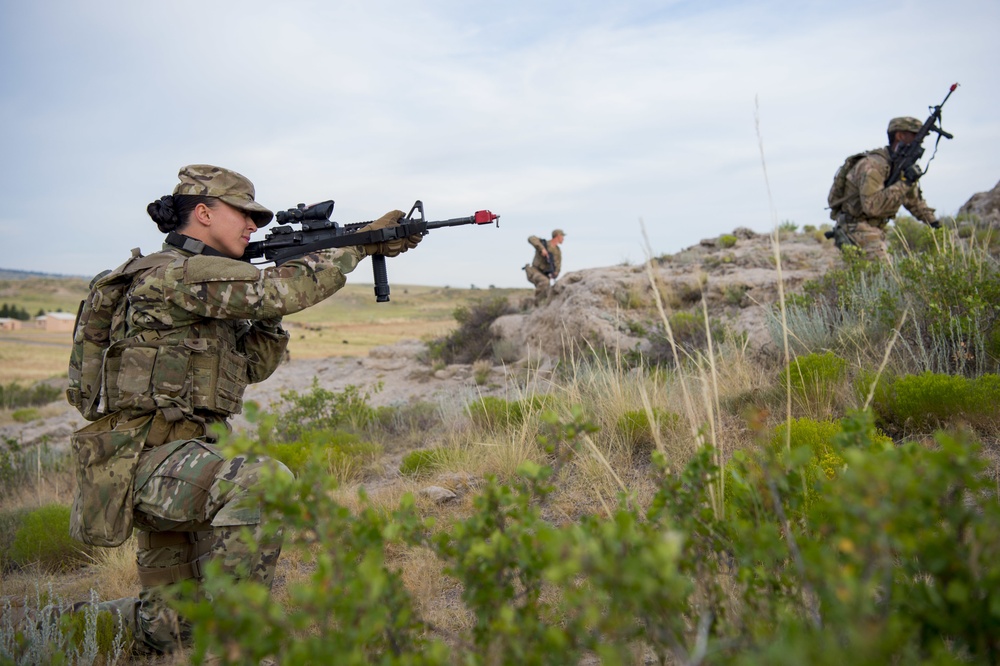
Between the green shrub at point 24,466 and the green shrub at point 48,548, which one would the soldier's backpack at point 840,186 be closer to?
the green shrub at point 48,548

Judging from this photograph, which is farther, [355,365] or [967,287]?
[355,365]

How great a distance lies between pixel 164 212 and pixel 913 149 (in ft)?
28.0

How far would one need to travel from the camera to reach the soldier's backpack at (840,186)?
8.88 meters

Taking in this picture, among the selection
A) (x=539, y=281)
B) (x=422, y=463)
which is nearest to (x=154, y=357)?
(x=422, y=463)

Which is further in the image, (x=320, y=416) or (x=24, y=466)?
(x=320, y=416)

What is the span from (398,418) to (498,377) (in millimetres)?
2755

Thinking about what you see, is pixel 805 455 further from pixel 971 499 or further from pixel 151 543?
pixel 151 543

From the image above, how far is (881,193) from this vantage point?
331 inches

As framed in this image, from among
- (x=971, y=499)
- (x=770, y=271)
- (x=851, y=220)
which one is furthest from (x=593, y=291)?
(x=971, y=499)

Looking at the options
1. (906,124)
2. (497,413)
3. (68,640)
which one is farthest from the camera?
(906,124)

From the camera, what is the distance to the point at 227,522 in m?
2.54

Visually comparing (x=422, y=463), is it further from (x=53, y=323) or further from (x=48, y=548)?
(x=53, y=323)

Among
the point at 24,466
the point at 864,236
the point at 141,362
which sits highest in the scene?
the point at 864,236

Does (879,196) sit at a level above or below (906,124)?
below
